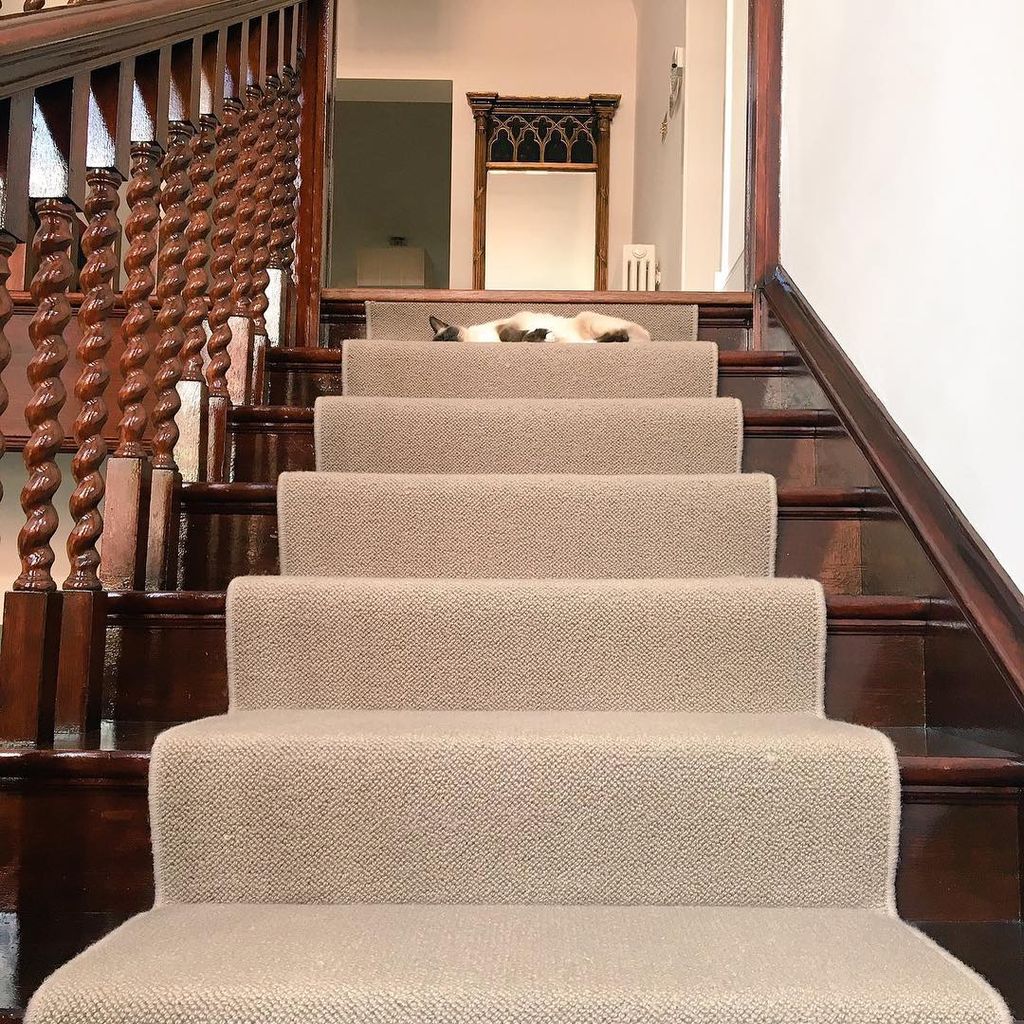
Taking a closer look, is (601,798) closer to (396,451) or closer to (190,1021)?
(190,1021)

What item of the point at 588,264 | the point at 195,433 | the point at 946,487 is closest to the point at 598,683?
the point at 946,487

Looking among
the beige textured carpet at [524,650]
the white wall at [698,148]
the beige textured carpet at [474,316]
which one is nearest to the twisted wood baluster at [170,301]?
the beige textured carpet at [524,650]

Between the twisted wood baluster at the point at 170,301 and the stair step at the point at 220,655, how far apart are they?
302 millimetres

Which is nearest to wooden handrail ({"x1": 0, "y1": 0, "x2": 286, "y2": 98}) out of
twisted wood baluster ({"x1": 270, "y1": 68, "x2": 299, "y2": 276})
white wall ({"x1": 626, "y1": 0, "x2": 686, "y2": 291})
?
twisted wood baluster ({"x1": 270, "y1": 68, "x2": 299, "y2": 276})

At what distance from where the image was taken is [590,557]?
1.56 metres

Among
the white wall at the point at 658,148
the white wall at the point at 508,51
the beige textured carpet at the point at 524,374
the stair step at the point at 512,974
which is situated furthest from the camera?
the white wall at the point at 508,51

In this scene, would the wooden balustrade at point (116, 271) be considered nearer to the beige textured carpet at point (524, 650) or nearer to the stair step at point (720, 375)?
the stair step at point (720, 375)

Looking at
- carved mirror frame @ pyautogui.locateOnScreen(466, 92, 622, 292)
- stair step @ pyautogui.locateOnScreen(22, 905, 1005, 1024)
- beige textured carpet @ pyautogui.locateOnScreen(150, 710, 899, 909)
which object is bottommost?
stair step @ pyautogui.locateOnScreen(22, 905, 1005, 1024)

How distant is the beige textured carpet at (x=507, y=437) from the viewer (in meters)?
1.83

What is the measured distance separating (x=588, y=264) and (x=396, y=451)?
14.7ft

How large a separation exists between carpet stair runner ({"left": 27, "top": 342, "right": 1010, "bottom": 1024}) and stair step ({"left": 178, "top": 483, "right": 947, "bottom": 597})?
11cm

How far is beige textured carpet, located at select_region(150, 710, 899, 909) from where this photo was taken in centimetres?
106

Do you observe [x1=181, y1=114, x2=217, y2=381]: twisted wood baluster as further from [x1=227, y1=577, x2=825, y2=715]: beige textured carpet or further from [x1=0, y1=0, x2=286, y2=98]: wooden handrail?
[x1=227, y1=577, x2=825, y2=715]: beige textured carpet

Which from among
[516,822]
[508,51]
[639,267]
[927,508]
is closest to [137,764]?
[516,822]
